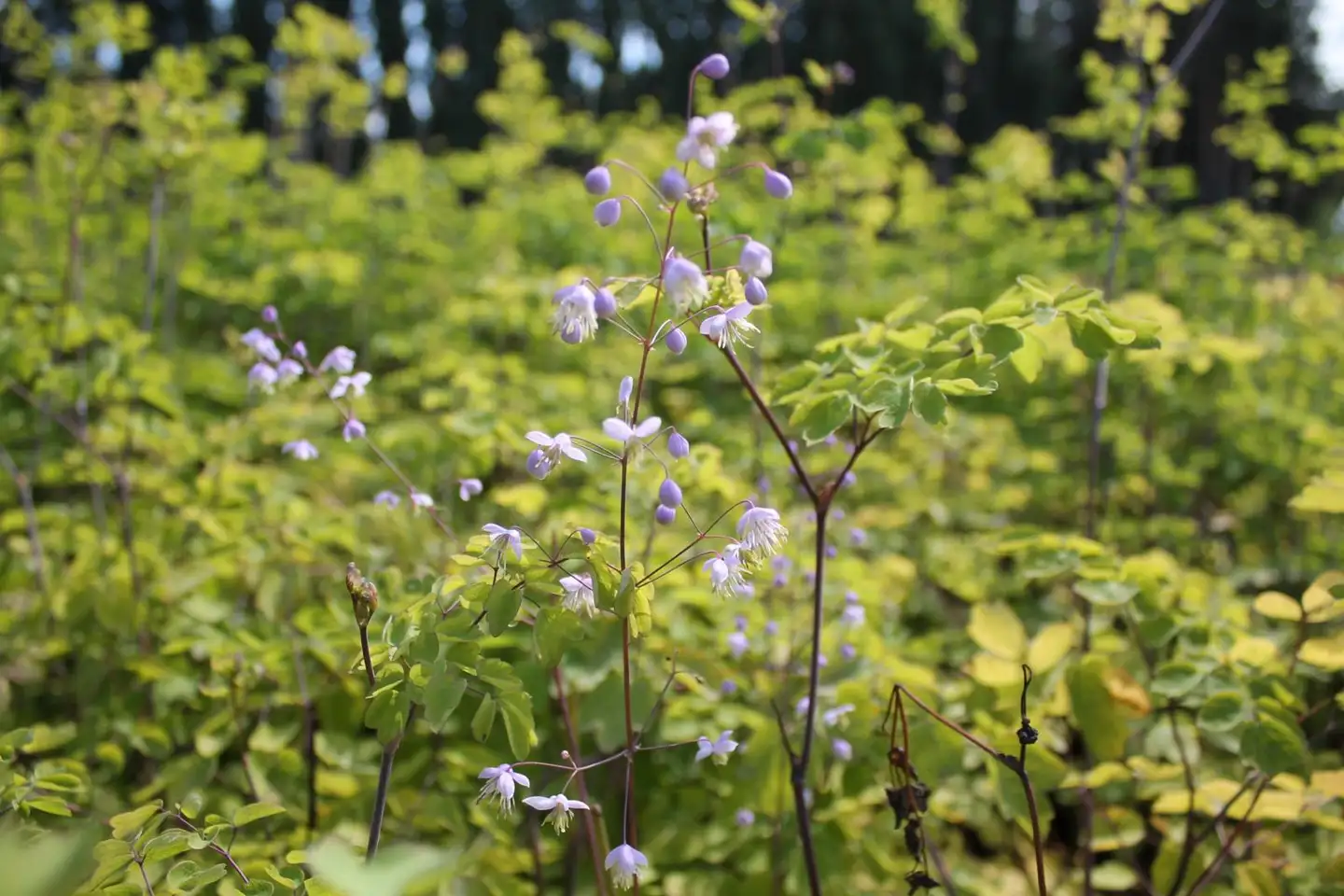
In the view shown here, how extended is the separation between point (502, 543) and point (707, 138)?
1.82 ft

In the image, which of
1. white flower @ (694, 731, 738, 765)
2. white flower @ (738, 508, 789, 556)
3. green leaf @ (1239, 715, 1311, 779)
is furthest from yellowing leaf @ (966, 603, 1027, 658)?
white flower @ (738, 508, 789, 556)

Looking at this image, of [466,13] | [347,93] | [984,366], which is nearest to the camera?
[984,366]

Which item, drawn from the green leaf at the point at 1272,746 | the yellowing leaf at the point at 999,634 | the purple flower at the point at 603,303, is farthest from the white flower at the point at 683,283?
the green leaf at the point at 1272,746

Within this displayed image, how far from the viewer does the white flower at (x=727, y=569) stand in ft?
3.78

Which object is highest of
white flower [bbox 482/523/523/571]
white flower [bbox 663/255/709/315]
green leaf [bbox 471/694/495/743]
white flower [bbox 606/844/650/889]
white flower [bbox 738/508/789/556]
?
white flower [bbox 663/255/709/315]

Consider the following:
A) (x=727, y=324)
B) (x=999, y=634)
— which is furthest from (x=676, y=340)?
(x=999, y=634)

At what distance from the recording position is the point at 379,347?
4.01 m

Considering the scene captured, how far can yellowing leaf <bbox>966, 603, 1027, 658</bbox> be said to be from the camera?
175cm

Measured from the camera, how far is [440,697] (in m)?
1.11

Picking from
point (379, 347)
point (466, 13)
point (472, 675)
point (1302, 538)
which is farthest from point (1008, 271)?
point (466, 13)

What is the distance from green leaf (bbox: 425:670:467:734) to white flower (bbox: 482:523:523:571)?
0.57 feet

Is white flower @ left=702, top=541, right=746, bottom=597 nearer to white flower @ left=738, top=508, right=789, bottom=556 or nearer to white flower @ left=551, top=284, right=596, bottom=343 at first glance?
white flower @ left=738, top=508, right=789, bottom=556

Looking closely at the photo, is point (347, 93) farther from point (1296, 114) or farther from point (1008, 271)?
point (1296, 114)

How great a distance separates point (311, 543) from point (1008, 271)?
456cm
